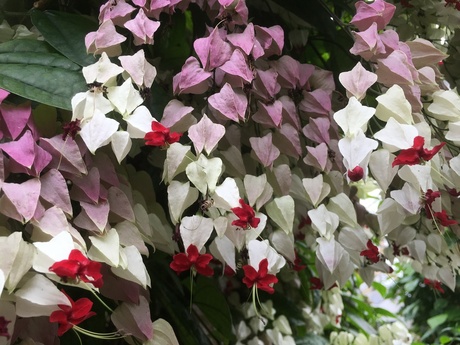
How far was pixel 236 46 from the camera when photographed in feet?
1.97

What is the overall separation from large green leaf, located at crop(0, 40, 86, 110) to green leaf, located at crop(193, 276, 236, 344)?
430 mm

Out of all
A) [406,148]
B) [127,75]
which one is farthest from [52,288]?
[406,148]

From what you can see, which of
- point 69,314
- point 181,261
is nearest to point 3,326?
point 69,314

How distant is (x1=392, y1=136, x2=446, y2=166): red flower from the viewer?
0.55 metres

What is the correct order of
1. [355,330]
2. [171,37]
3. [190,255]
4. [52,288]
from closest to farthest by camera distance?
[52,288] < [190,255] < [171,37] < [355,330]

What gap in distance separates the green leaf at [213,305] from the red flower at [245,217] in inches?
16.0

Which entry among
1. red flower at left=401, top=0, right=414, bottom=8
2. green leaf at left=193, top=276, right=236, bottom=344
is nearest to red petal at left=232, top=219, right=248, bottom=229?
green leaf at left=193, top=276, right=236, bottom=344

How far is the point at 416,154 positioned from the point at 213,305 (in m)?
0.49

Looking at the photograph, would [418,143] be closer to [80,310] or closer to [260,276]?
[260,276]

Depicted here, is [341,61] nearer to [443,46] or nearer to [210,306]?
[443,46]

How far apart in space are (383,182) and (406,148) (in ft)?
0.14

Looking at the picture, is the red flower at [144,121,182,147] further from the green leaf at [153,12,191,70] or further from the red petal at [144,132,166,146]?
the green leaf at [153,12,191,70]

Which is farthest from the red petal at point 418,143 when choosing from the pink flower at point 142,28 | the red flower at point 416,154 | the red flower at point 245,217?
the pink flower at point 142,28

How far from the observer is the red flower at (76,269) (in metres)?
0.45
